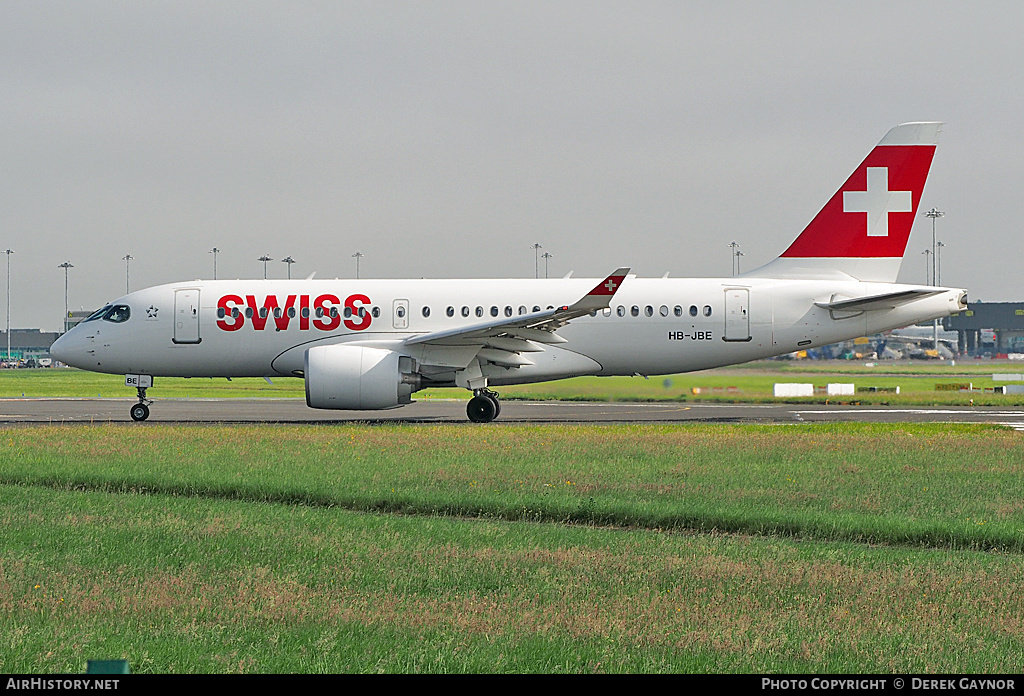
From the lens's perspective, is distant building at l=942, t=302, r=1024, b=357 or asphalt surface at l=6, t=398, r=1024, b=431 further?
distant building at l=942, t=302, r=1024, b=357

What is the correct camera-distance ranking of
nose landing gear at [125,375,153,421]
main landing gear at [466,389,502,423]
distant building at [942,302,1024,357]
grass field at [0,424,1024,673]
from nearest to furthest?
grass field at [0,424,1024,673] → main landing gear at [466,389,502,423] → nose landing gear at [125,375,153,421] → distant building at [942,302,1024,357]

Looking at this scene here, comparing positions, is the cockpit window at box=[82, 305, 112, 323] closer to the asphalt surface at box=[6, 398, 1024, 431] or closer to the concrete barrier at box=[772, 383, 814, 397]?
the asphalt surface at box=[6, 398, 1024, 431]

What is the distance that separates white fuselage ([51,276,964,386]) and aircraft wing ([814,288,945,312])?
169mm

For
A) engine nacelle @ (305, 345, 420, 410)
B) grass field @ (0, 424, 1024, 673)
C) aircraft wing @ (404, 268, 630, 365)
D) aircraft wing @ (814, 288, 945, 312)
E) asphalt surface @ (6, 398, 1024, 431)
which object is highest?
→ aircraft wing @ (814, 288, 945, 312)

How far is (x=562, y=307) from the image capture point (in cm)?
2670

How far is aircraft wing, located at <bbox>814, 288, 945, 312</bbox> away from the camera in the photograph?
88.4 feet

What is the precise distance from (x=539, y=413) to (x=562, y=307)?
4865 millimetres

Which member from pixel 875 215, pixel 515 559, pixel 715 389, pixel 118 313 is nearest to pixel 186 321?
pixel 118 313

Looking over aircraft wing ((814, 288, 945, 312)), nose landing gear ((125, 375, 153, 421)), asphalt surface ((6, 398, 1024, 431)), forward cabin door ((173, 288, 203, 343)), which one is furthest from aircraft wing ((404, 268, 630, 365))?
nose landing gear ((125, 375, 153, 421))

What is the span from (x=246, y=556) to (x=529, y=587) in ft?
9.20

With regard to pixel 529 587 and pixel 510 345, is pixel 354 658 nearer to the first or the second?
pixel 529 587

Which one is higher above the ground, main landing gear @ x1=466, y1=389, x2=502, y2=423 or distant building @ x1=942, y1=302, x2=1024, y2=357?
distant building @ x1=942, y1=302, x2=1024, y2=357

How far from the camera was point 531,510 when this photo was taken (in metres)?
12.3

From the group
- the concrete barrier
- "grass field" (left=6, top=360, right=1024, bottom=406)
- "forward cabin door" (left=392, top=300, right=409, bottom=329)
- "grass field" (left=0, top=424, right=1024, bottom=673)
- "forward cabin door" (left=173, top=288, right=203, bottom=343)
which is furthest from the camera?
the concrete barrier
